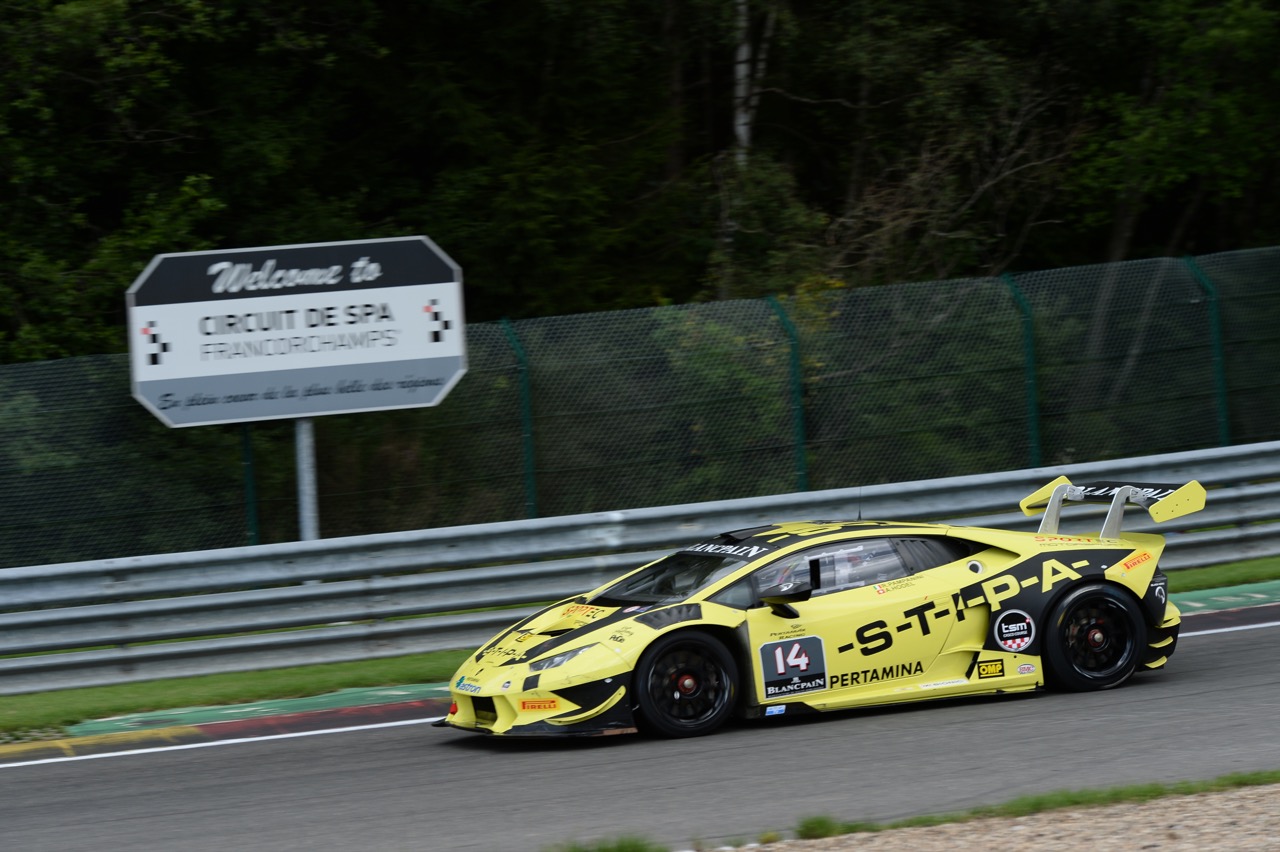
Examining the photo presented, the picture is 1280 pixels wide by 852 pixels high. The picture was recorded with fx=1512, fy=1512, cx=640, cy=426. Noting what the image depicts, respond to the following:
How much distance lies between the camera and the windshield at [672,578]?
30.0 ft

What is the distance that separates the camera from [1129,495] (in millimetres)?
10047

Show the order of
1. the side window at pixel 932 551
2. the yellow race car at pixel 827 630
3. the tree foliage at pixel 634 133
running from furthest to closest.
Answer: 1. the tree foliage at pixel 634 133
2. the side window at pixel 932 551
3. the yellow race car at pixel 827 630

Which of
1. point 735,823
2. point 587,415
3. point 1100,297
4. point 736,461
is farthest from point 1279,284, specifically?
point 735,823

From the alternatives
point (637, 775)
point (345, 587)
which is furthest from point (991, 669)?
point (345, 587)

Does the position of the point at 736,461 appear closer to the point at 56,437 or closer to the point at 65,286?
the point at 56,437

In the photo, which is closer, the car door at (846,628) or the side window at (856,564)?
the car door at (846,628)

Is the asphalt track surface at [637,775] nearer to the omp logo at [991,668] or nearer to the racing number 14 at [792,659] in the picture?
the omp logo at [991,668]

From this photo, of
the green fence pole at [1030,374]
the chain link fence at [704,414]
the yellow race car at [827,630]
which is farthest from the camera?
the green fence pole at [1030,374]

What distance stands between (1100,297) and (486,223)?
341 inches

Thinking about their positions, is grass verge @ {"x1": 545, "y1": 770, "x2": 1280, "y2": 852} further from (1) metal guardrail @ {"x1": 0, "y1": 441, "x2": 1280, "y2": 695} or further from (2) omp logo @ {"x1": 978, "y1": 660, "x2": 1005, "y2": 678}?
(1) metal guardrail @ {"x1": 0, "y1": 441, "x2": 1280, "y2": 695}

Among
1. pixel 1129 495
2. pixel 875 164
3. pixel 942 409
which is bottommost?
pixel 1129 495

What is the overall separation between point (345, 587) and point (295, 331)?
2737 mm

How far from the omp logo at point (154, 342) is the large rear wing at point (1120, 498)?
7.34m

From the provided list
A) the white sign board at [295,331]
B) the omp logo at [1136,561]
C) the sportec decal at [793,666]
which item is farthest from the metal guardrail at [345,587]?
the sportec decal at [793,666]
